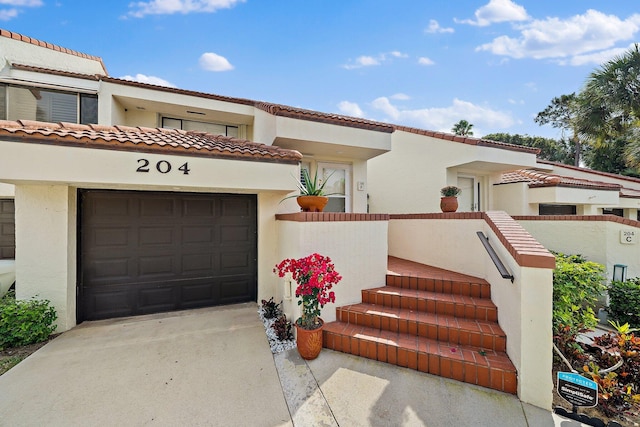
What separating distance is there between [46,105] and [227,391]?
11261 mm

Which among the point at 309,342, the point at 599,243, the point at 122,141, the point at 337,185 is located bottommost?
the point at 309,342

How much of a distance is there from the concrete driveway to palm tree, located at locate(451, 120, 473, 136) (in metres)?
28.4

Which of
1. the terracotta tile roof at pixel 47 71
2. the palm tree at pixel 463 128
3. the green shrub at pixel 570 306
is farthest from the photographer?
the palm tree at pixel 463 128

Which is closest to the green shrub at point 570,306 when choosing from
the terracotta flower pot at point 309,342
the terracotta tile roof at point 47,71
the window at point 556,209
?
the terracotta flower pot at point 309,342

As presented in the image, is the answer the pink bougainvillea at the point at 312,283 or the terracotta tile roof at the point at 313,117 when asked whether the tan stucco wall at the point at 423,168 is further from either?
the pink bougainvillea at the point at 312,283

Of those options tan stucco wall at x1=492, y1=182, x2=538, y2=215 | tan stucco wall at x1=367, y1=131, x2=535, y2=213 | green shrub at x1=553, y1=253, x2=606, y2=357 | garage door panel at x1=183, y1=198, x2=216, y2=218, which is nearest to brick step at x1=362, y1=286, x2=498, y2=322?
green shrub at x1=553, y1=253, x2=606, y2=357

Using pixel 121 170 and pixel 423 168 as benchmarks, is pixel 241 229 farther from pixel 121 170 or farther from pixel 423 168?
pixel 423 168

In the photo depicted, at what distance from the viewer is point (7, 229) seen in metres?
7.39

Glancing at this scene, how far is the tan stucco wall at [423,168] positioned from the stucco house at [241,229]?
0.19 meters

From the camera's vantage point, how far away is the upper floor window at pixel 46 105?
788 centimetres

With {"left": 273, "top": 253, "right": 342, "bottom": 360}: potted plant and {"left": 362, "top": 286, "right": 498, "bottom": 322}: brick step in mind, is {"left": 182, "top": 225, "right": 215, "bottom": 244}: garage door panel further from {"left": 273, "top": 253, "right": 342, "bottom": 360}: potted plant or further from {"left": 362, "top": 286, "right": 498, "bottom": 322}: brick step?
{"left": 362, "top": 286, "right": 498, "bottom": 322}: brick step

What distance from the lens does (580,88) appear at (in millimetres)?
14516

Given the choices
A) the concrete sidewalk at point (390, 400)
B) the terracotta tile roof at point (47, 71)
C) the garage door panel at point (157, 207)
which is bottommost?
the concrete sidewalk at point (390, 400)

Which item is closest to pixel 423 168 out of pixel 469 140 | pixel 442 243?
pixel 469 140
